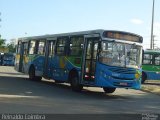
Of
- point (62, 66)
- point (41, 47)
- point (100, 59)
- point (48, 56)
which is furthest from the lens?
point (41, 47)

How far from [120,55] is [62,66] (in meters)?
4.61

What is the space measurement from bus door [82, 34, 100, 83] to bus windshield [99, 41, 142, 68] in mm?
520

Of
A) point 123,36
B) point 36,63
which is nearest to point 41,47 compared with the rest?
point 36,63

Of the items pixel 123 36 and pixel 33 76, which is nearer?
pixel 123 36

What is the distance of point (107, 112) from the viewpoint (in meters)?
15.0

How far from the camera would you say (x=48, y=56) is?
2716 cm

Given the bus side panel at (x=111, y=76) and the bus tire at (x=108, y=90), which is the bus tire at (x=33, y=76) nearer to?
the bus tire at (x=108, y=90)

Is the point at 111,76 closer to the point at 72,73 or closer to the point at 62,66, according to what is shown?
the point at 72,73

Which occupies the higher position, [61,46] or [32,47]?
[61,46]

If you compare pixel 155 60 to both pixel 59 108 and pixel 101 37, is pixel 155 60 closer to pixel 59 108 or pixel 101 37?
pixel 101 37

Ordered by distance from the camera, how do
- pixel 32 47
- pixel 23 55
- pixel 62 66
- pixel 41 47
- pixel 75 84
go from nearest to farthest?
→ pixel 75 84 → pixel 62 66 → pixel 41 47 → pixel 32 47 → pixel 23 55

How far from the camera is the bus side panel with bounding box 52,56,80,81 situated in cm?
2347

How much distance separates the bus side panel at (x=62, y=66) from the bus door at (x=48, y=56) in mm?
724

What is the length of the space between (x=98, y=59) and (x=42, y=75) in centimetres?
780
